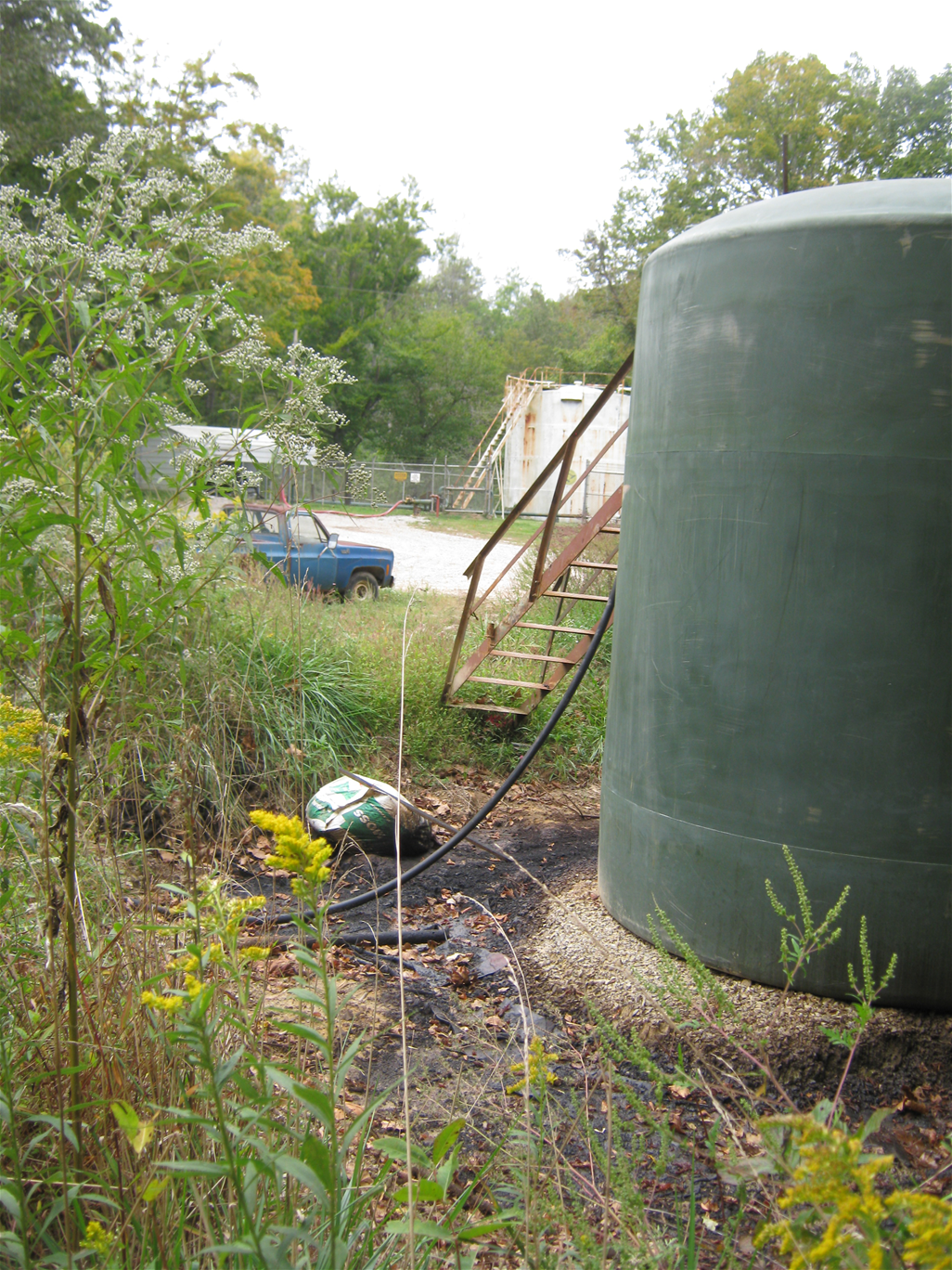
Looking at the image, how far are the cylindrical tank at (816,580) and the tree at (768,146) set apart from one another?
85.0 feet

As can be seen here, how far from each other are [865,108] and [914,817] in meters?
31.7

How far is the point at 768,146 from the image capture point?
29.7 meters

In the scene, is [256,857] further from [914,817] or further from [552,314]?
[552,314]

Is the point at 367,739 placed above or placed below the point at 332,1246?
below

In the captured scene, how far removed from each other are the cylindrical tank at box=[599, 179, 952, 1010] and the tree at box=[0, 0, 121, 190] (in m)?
16.3

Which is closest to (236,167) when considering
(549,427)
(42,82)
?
(42,82)

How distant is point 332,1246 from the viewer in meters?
1.21

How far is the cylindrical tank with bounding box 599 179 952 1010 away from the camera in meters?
3.13

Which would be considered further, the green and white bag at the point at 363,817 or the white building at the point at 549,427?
the white building at the point at 549,427

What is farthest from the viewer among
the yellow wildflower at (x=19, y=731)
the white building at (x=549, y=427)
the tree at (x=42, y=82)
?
the white building at (x=549, y=427)

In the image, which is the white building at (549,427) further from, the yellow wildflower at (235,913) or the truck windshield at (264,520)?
the yellow wildflower at (235,913)

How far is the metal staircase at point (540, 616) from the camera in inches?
217

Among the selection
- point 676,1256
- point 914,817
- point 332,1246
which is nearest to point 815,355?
point 914,817

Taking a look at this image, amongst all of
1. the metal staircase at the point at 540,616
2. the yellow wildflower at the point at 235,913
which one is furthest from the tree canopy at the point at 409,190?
the yellow wildflower at the point at 235,913
